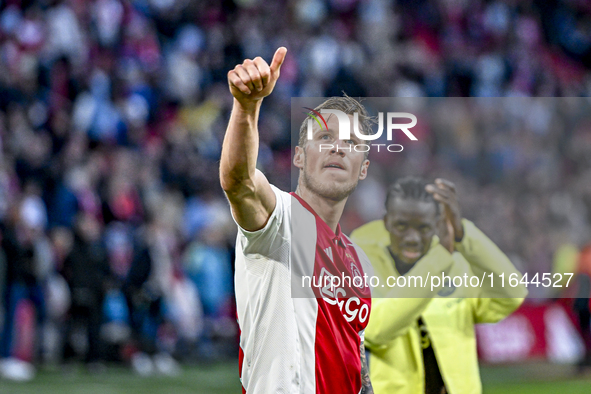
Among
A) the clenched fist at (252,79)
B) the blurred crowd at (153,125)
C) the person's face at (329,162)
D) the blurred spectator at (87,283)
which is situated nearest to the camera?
the clenched fist at (252,79)

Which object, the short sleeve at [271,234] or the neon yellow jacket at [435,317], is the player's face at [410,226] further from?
the short sleeve at [271,234]

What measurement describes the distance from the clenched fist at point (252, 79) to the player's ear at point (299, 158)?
1.67ft

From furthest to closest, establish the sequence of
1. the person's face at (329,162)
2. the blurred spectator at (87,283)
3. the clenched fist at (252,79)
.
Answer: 1. the blurred spectator at (87,283)
2. the person's face at (329,162)
3. the clenched fist at (252,79)

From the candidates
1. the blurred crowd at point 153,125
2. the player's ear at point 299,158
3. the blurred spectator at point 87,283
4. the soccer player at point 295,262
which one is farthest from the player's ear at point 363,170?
the blurred spectator at point 87,283

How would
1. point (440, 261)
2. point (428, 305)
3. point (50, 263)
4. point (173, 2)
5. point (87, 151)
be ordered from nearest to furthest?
point (440, 261)
point (428, 305)
point (50, 263)
point (87, 151)
point (173, 2)

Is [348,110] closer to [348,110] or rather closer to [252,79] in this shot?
[348,110]

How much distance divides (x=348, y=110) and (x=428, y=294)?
981 millimetres

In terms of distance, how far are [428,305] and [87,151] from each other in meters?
8.37

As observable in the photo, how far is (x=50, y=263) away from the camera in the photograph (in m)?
10.3

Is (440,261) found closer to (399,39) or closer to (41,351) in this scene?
(41,351)

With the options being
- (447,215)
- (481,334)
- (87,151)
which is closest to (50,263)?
(87,151)

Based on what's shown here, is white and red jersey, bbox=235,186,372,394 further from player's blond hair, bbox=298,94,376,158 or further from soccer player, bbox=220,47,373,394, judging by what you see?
player's blond hair, bbox=298,94,376,158

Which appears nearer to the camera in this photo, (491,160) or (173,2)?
(491,160)

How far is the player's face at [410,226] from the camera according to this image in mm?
3695
